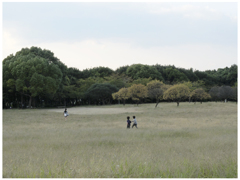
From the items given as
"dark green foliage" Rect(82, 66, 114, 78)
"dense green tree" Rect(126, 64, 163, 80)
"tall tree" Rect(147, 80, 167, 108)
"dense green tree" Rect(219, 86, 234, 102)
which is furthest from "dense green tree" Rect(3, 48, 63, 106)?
"dense green tree" Rect(126, 64, 163, 80)

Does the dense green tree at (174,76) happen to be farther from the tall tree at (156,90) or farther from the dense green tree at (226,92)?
the dense green tree at (226,92)

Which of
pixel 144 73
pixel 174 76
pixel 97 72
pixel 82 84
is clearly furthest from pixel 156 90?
pixel 174 76

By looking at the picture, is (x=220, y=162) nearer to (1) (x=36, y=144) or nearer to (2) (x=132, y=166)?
(2) (x=132, y=166)

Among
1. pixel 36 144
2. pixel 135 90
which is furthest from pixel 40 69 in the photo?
pixel 36 144

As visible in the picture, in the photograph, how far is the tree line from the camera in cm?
5228

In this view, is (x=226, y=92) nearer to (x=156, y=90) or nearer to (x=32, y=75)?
(x=156, y=90)

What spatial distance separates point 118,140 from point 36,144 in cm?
369

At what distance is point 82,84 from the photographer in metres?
80.6

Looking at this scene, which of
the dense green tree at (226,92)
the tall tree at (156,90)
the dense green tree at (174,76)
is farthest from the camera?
the dense green tree at (174,76)

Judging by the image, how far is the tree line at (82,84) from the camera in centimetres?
5228

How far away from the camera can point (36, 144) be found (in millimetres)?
10727

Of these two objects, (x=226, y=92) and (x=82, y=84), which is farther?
(x=82, y=84)

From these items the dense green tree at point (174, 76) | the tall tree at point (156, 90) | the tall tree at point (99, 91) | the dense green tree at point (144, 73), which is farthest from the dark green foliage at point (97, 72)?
the tall tree at point (156, 90)

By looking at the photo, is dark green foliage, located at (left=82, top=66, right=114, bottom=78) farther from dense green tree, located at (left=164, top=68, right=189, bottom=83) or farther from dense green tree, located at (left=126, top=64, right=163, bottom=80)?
dense green tree, located at (left=164, top=68, right=189, bottom=83)
